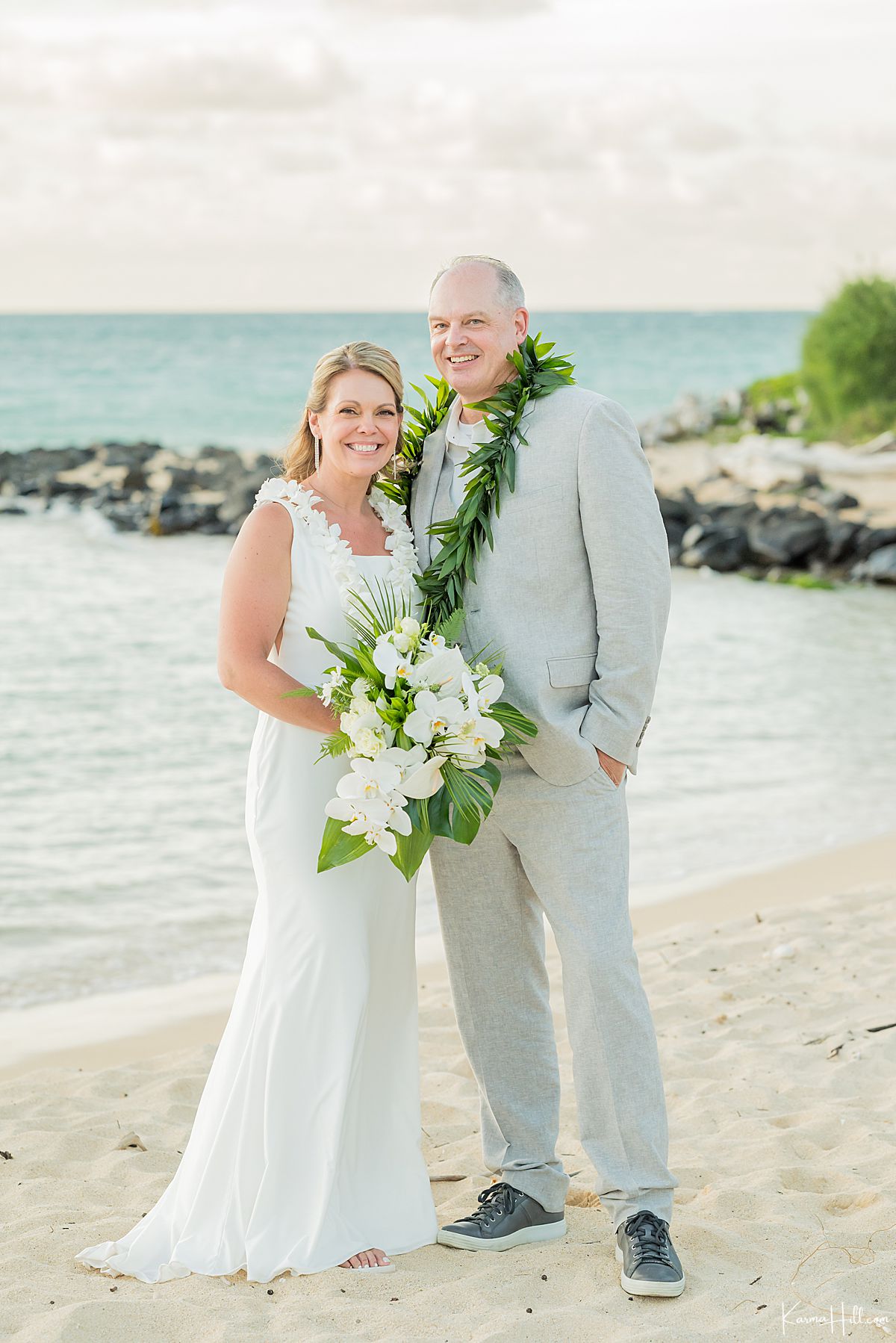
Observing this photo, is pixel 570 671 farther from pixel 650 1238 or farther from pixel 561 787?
pixel 650 1238

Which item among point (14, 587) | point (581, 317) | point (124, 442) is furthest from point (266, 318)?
point (14, 587)

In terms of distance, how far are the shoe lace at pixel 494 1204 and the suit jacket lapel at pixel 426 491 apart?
69.5 inches

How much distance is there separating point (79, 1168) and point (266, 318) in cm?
11033

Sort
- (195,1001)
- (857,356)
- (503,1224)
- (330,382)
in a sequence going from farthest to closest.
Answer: (857,356) < (195,1001) < (330,382) < (503,1224)

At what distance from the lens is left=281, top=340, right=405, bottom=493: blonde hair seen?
386cm

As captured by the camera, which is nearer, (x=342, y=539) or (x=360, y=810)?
(x=360, y=810)

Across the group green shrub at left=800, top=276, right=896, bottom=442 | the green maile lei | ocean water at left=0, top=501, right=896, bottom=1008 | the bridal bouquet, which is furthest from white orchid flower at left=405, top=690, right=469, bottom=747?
green shrub at left=800, top=276, right=896, bottom=442

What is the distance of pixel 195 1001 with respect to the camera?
5.98m

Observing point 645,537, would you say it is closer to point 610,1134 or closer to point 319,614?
point 319,614

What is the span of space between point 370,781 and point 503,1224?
1386 mm

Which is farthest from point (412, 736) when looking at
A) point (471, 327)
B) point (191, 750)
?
point (191, 750)

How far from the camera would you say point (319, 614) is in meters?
3.74

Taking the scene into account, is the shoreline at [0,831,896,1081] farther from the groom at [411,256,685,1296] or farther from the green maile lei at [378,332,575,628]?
the green maile lei at [378,332,575,628]

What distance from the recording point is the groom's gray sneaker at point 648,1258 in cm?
344
